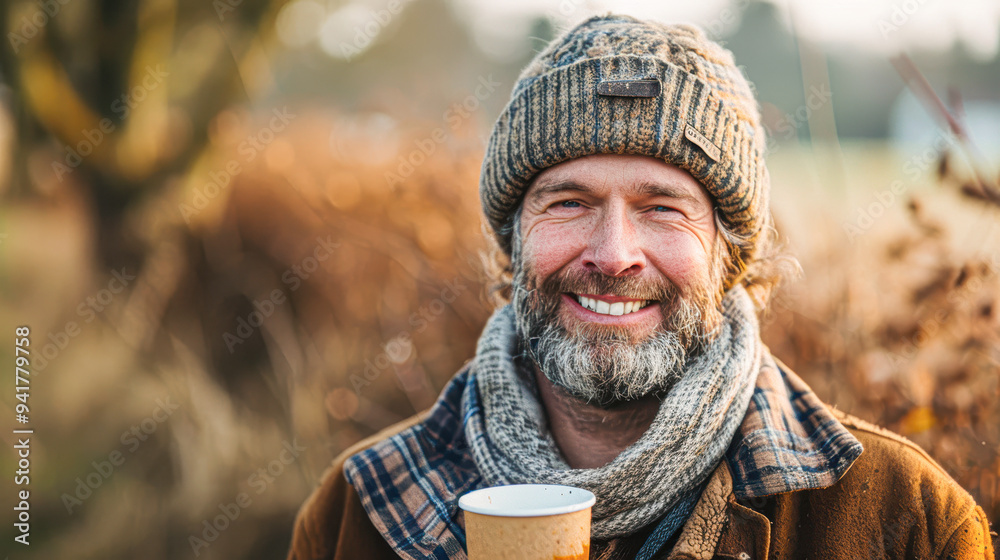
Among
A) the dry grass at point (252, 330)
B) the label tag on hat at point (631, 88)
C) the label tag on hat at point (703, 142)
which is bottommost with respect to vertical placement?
the dry grass at point (252, 330)

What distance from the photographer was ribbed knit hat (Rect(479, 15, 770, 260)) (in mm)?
2160

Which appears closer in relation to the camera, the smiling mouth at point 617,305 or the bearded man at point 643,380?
the bearded man at point 643,380

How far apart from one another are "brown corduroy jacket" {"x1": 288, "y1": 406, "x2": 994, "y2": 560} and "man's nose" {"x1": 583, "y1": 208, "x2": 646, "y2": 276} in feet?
2.13

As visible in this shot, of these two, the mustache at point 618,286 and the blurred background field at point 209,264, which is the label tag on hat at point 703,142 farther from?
the blurred background field at point 209,264

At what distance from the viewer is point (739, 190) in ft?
7.41

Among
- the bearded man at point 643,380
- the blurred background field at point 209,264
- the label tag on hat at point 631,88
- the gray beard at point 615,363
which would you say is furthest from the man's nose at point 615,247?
the blurred background field at point 209,264

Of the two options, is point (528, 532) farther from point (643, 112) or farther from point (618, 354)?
point (643, 112)

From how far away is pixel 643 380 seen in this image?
7.04ft

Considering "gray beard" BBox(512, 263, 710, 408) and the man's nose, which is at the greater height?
the man's nose

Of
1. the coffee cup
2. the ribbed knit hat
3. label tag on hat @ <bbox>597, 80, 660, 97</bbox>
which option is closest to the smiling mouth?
the ribbed knit hat

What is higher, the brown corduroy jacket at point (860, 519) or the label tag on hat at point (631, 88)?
the label tag on hat at point (631, 88)

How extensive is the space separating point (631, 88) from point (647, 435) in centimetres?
107

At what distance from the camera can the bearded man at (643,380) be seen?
1.95 meters

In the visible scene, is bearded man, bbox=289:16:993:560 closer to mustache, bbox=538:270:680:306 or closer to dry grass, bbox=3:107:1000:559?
mustache, bbox=538:270:680:306
